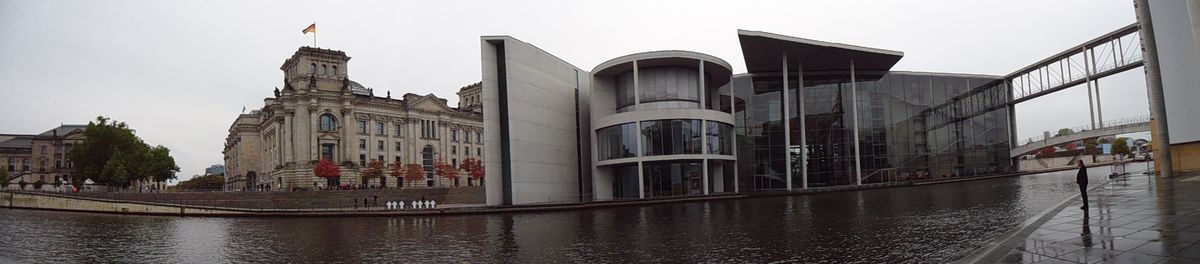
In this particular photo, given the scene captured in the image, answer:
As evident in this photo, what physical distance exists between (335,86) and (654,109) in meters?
73.5

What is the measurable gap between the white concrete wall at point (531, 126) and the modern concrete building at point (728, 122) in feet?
0.34

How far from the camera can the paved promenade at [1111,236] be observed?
925 centimetres

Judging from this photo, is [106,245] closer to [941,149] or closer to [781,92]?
[781,92]

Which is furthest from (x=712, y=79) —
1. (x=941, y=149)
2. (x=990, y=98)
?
(x=990, y=98)

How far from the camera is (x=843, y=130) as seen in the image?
54.7m

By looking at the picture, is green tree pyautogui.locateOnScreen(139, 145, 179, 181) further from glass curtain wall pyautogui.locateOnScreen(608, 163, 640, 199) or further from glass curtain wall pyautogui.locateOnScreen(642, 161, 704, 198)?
glass curtain wall pyautogui.locateOnScreen(642, 161, 704, 198)

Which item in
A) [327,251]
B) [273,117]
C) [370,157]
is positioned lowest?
[327,251]

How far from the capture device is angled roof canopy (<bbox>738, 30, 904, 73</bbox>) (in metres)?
47.8

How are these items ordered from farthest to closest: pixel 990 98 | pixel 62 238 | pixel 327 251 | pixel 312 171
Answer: pixel 312 171 → pixel 990 98 → pixel 62 238 → pixel 327 251

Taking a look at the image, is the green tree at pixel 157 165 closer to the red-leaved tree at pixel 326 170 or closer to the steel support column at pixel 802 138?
the red-leaved tree at pixel 326 170

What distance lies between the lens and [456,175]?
344 feet

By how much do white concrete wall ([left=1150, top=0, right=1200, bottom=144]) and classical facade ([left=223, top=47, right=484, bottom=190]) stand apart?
9047 centimetres

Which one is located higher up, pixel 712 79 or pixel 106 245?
pixel 712 79

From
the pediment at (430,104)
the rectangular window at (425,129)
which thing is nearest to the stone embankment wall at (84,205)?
the pediment at (430,104)
